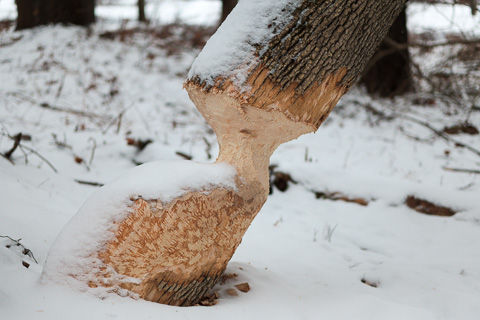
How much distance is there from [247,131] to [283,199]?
190cm

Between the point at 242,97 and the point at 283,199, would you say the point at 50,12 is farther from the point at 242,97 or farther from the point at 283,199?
the point at 242,97

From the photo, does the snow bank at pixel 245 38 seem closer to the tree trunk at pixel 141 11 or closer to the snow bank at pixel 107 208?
the snow bank at pixel 107 208

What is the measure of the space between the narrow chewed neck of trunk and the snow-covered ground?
0.58 meters

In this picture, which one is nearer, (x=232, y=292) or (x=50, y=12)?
(x=232, y=292)

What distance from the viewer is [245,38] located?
1.63m

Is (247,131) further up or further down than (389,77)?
further up

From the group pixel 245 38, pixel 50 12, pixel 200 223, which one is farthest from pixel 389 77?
pixel 50 12

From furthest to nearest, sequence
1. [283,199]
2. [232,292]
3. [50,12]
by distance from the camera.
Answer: [50,12]
[283,199]
[232,292]

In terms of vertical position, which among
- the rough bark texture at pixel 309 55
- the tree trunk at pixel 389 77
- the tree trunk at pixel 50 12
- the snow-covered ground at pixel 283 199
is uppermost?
the rough bark texture at pixel 309 55

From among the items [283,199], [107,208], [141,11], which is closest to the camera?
[107,208]

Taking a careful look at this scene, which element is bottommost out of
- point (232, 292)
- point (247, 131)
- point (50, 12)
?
point (232, 292)

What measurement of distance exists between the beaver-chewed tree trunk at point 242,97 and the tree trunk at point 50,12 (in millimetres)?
7081

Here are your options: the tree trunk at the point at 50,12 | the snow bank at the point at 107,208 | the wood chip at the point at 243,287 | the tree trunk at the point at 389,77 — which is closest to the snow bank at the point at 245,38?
the snow bank at the point at 107,208

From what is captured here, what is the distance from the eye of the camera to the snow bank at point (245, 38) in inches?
63.6
